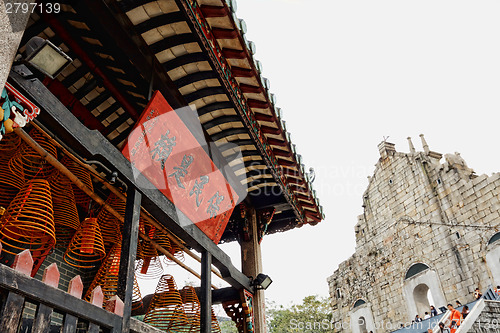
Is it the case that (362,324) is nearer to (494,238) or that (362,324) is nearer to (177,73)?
(494,238)

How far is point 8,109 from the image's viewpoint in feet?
8.22

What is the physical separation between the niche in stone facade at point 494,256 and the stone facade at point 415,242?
0.03 metres

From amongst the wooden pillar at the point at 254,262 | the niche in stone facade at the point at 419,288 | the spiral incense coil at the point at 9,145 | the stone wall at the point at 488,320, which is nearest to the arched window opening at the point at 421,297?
the niche in stone facade at the point at 419,288

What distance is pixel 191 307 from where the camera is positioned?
18.3 ft

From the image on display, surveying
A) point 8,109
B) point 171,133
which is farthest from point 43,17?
point 8,109

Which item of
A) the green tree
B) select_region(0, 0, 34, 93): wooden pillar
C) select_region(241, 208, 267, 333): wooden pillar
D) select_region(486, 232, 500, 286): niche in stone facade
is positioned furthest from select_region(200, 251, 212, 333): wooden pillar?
the green tree

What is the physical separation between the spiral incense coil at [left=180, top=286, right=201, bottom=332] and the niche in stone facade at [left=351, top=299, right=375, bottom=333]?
15824mm

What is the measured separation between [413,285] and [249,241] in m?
13.3

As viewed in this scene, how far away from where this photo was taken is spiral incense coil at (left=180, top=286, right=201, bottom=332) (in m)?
5.36

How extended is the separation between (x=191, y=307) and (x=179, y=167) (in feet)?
7.18

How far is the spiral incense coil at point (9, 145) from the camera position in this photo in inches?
166

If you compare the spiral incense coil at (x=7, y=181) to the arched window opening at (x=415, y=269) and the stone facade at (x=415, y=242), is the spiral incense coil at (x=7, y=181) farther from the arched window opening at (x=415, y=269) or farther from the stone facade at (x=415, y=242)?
the arched window opening at (x=415, y=269)

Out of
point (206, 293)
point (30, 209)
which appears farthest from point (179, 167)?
point (30, 209)

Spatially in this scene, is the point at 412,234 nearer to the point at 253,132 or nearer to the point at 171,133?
the point at 253,132
